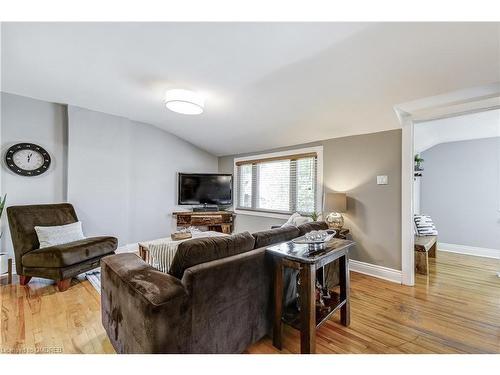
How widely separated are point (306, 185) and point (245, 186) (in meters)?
1.56

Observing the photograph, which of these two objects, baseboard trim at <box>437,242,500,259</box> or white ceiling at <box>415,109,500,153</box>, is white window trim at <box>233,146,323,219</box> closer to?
white ceiling at <box>415,109,500,153</box>

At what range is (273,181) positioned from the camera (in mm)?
4375

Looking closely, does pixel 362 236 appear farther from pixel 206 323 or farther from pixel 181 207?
pixel 181 207

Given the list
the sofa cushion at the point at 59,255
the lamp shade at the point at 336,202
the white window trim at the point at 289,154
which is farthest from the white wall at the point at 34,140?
the lamp shade at the point at 336,202

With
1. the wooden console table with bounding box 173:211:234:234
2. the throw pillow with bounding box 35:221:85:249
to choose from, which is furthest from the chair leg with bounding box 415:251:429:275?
the throw pillow with bounding box 35:221:85:249

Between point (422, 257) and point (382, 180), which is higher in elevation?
point (382, 180)

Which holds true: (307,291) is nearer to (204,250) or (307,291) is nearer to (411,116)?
(204,250)

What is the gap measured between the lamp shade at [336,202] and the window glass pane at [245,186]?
200 cm

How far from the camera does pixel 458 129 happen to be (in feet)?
11.7

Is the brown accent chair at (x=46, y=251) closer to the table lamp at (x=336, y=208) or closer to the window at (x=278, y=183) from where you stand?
the window at (x=278, y=183)

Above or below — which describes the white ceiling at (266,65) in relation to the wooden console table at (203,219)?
above

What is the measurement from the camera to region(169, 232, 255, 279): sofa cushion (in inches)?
52.4

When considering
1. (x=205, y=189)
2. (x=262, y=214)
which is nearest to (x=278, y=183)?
(x=262, y=214)

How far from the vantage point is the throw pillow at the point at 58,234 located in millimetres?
2688
